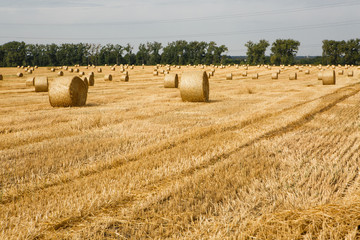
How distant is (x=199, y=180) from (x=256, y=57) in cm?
11124

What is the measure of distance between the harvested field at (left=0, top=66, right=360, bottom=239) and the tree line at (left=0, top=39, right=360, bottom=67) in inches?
3988

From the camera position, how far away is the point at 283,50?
4299 inches

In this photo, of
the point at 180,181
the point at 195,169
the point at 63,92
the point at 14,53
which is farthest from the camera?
the point at 14,53

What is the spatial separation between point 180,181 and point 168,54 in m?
115

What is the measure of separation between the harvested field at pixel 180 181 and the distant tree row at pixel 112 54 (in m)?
102

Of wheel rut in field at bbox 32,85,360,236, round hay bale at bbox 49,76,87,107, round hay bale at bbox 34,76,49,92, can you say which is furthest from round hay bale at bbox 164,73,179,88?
wheel rut in field at bbox 32,85,360,236

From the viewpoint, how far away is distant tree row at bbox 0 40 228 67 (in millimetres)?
106062

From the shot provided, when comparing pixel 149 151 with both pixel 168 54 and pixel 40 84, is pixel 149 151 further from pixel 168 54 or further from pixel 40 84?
pixel 168 54

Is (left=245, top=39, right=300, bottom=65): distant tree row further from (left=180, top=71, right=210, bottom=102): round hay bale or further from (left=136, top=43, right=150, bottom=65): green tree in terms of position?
(left=180, top=71, right=210, bottom=102): round hay bale

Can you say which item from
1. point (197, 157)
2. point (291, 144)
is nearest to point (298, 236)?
point (197, 157)

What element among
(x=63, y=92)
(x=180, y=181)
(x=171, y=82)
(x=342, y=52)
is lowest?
(x=180, y=181)

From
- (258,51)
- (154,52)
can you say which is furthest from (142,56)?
(258,51)

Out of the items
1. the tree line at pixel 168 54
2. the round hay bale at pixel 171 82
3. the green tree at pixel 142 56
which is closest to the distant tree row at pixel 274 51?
the tree line at pixel 168 54

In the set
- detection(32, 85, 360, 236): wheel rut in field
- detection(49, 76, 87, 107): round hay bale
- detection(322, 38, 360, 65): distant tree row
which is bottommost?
detection(32, 85, 360, 236): wheel rut in field
